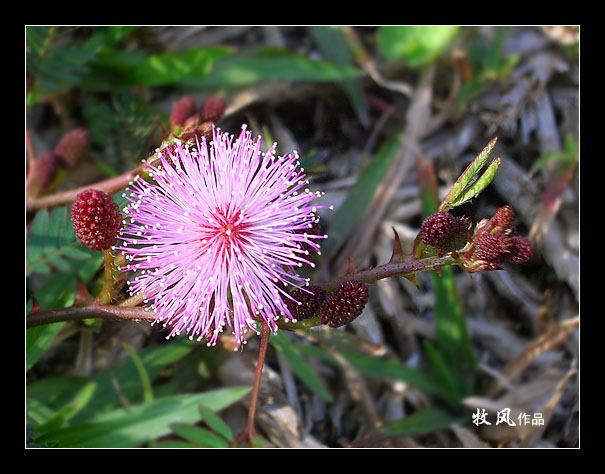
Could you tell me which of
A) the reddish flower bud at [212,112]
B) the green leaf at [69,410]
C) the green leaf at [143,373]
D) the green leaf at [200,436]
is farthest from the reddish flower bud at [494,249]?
the green leaf at [69,410]

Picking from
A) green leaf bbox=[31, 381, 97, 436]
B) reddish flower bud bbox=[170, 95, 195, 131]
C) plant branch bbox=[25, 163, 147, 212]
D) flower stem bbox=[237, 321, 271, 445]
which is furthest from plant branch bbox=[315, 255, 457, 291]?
green leaf bbox=[31, 381, 97, 436]

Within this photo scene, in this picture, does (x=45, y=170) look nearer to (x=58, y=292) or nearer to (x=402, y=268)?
(x=58, y=292)

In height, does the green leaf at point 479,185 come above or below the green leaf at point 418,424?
above

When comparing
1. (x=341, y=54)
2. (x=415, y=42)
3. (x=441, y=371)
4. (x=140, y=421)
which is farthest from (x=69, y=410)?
(x=415, y=42)

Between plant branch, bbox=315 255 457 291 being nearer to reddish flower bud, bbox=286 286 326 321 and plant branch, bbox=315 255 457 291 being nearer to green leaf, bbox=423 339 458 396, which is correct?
reddish flower bud, bbox=286 286 326 321

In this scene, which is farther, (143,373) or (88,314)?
(143,373)

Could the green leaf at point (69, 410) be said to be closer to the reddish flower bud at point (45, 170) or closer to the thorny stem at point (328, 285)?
the thorny stem at point (328, 285)

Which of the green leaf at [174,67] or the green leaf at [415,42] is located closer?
the green leaf at [174,67]
